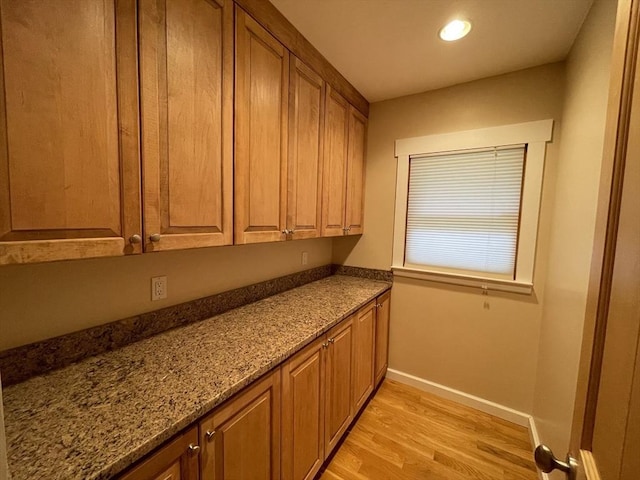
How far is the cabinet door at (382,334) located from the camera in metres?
2.11

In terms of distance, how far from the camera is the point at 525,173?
1.79m

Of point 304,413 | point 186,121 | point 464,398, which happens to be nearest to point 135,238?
point 186,121

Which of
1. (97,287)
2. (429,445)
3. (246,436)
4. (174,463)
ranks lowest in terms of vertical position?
(429,445)

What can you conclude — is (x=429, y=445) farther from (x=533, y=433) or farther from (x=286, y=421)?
(x=286, y=421)

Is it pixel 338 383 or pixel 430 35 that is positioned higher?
pixel 430 35

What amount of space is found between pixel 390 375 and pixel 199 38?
2.73m

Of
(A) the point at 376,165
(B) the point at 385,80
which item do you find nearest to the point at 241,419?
(A) the point at 376,165

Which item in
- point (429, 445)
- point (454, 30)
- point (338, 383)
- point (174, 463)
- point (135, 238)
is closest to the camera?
point (174, 463)

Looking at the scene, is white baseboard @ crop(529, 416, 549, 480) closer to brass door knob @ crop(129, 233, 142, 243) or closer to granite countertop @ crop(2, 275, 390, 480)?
granite countertop @ crop(2, 275, 390, 480)

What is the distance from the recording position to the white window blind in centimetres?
187

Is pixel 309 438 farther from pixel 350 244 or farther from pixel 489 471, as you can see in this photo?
pixel 350 244

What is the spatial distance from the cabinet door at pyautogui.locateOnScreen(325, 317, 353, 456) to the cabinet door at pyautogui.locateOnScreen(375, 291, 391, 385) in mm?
505

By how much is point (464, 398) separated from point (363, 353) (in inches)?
39.1

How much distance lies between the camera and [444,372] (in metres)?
2.15
